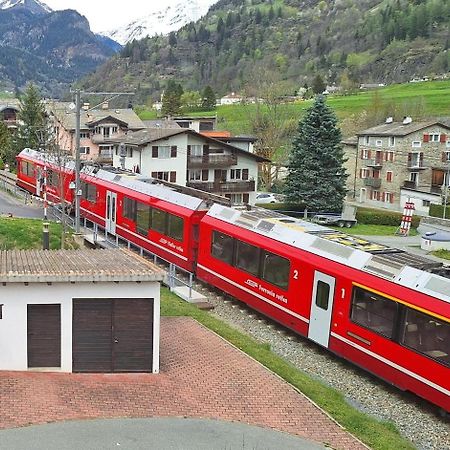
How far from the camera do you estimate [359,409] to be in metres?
13.5

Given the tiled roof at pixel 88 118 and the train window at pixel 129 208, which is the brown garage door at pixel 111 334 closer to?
the train window at pixel 129 208

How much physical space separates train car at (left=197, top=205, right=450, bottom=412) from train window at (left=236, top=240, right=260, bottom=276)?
0.03 m

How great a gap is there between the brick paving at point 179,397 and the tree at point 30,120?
45.6m

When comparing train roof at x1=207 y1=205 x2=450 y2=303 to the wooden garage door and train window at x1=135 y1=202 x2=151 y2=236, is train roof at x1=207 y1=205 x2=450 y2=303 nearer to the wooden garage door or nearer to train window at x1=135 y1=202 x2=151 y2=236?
train window at x1=135 y1=202 x2=151 y2=236

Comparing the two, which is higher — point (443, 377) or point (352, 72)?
point (352, 72)

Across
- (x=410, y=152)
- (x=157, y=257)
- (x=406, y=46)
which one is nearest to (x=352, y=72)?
(x=406, y=46)

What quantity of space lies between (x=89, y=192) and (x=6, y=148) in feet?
102

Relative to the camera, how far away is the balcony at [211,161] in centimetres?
5222

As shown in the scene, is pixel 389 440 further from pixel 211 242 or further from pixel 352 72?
pixel 352 72

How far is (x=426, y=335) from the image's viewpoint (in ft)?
44.6

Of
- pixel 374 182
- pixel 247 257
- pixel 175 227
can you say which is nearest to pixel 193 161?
pixel 374 182

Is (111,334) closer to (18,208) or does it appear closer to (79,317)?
(79,317)

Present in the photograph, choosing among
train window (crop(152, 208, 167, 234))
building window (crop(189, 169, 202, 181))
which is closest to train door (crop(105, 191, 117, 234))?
train window (crop(152, 208, 167, 234))

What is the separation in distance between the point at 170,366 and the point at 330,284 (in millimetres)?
4749
